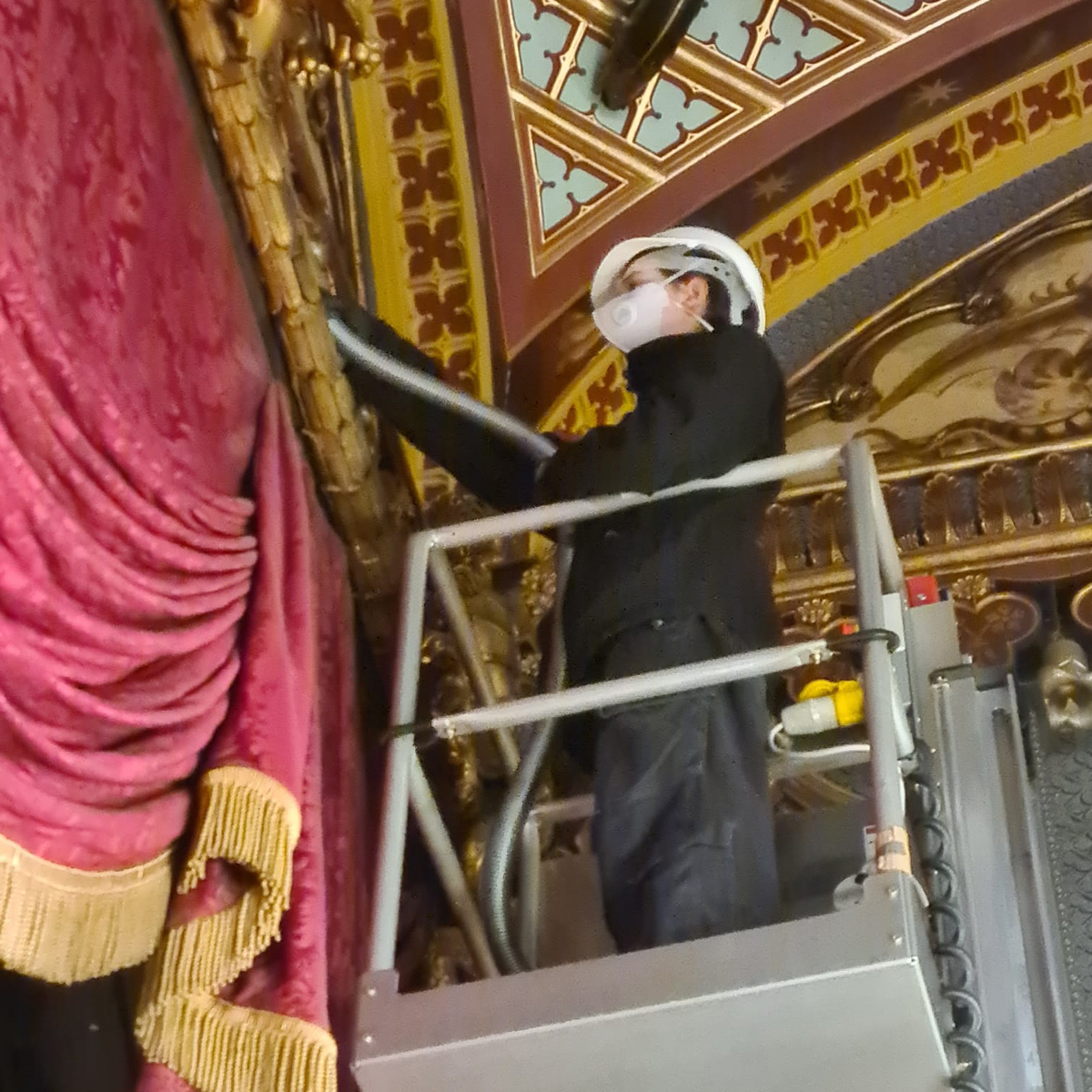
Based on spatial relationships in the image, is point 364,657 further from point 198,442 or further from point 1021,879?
point 1021,879

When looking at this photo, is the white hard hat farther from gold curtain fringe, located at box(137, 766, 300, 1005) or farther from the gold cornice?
gold curtain fringe, located at box(137, 766, 300, 1005)

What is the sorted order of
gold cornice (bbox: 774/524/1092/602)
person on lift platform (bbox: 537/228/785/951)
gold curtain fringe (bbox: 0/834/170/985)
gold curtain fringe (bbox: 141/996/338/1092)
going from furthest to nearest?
gold cornice (bbox: 774/524/1092/602)
person on lift platform (bbox: 537/228/785/951)
gold curtain fringe (bbox: 141/996/338/1092)
gold curtain fringe (bbox: 0/834/170/985)

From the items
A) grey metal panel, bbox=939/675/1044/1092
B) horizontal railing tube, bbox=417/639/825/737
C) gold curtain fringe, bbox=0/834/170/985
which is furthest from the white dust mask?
gold curtain fringe, bbox=0/834/170/985

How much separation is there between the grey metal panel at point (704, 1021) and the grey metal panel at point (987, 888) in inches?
16.6

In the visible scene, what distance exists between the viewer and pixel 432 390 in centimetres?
245

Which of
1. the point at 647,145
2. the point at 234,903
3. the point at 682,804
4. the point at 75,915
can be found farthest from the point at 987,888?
the point at 647,145

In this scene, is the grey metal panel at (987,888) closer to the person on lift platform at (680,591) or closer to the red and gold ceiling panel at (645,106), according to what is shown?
the person on lift platform at (680,591)

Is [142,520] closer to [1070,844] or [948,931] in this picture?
[948,931]

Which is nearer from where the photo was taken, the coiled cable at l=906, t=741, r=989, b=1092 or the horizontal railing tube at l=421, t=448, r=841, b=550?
the coiled cable at l=906, t=741, r=989, b=1092

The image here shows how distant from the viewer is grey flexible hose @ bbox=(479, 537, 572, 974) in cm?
216

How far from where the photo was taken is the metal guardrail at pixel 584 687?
6.26 ft

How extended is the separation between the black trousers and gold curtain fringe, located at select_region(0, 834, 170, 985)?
0.54m

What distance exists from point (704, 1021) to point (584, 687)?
17.5 inches

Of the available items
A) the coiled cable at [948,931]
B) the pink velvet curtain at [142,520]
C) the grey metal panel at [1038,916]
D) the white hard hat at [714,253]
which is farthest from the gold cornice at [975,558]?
the pink velvet curtain at [142,520]
